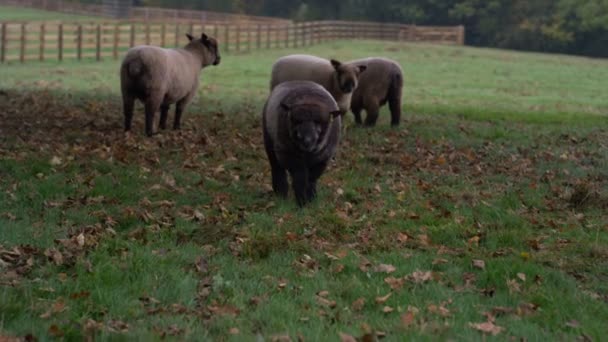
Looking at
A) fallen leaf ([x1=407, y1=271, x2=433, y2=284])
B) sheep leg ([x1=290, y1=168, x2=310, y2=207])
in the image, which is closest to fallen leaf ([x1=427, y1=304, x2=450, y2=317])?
fallen leaf ([x1=407, y1=271, x2=433, y2=284])

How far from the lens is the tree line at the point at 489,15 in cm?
6212

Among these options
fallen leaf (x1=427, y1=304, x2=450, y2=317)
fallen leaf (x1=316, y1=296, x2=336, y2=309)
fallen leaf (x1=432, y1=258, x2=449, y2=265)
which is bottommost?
fallen leaf (x1=316, y1=296, x2=336, y2=309)

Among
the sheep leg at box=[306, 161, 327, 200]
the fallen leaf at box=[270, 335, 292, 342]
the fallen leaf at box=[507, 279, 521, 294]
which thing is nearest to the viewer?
the fallen leaf at box=[270, 335, 292, 342]

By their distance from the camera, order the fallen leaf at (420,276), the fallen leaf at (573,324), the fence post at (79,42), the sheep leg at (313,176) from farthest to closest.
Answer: the fence post at (79,42)
the sheep leg at (313,176)
the fallen leaf at (420,276)
the fallen leaf at (573,324)

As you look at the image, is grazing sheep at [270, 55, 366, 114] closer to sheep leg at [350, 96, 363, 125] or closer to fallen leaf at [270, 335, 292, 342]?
sheep leg at [350, 96, 363, 125]

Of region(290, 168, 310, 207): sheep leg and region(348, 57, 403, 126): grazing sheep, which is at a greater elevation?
region(348, 57, 403, 126): grazing sheep

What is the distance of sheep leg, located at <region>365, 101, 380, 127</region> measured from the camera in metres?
15.7

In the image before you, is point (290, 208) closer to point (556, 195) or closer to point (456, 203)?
point (456, 203)

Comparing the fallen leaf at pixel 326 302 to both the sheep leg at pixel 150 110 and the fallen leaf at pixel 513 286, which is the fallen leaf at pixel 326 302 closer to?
the fallen leaf at pixel 513 286

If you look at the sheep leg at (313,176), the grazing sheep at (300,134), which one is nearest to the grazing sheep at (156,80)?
the grazing sheep at (300,134)

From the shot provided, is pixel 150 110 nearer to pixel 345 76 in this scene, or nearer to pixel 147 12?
pixel 345 76

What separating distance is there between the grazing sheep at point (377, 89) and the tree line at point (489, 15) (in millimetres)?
47430

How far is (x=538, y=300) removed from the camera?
6102 mm

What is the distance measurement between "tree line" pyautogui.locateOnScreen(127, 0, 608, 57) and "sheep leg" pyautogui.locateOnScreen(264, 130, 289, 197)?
54.2m
